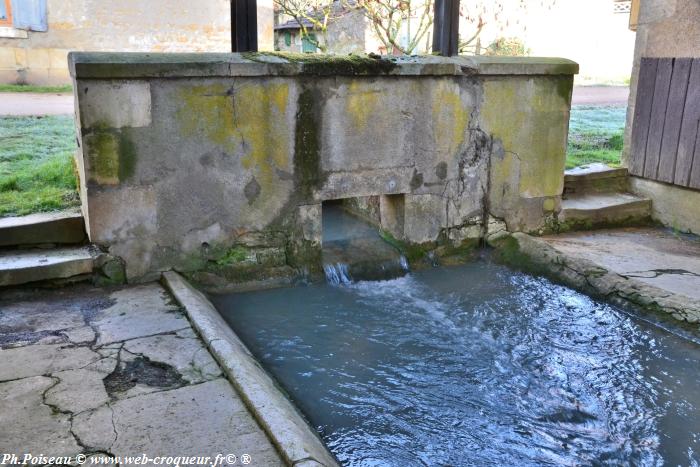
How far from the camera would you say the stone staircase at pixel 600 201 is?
6.09 m

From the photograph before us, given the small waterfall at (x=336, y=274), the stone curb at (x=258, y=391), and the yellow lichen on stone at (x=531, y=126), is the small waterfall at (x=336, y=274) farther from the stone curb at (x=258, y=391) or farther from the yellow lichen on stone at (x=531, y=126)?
the yellow lichen on stone at (x=531, y=126)

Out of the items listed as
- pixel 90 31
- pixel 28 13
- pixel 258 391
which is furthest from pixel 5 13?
pixel 258 391

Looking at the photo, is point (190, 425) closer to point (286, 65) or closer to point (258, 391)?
point (258, 391)

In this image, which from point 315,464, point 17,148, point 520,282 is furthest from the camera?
point 17,148

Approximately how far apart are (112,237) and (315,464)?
8.86 ft

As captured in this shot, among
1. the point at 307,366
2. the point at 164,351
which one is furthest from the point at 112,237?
the point at 307,366

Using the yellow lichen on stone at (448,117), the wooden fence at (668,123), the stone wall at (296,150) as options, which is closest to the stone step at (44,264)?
the stone wall at (296,150)

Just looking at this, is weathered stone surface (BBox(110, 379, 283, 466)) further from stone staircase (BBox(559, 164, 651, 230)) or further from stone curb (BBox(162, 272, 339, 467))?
stone staircase (BBox(559, 164, 651, 230))

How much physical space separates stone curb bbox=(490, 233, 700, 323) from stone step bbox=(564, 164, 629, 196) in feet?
3.75

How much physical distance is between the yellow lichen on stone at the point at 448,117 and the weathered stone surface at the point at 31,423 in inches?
142

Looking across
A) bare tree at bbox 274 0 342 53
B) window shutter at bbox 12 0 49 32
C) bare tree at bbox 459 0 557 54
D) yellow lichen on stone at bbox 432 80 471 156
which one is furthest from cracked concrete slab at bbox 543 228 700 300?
window shutter at bbox 12 0 49 32

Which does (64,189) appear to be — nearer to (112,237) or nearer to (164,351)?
(112,237)

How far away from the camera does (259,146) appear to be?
15.3 ft

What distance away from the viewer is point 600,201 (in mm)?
6348
